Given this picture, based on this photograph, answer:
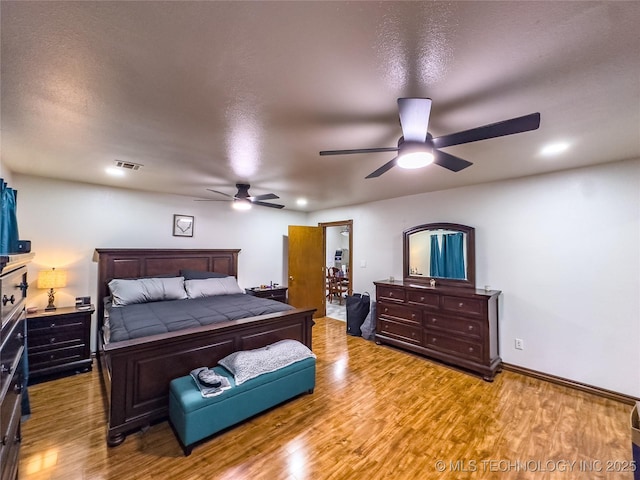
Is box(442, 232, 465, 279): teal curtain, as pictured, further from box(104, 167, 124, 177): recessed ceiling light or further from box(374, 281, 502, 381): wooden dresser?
box(104, 167, 124, 177): recessed ceiling light

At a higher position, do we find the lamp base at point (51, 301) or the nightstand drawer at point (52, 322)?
the lamp base at point (51, 301)

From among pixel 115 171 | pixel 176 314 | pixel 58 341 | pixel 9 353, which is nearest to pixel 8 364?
pixel 9 353

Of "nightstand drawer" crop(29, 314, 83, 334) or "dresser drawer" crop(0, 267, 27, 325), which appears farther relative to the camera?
"nightstand drawer" crop(29, 314, 83, 334)

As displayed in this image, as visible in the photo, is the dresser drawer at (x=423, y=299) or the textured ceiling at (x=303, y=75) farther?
the dresser drawer at (x=423, y=299)

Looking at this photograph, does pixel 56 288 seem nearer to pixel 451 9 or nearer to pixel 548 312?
pixel 451 9

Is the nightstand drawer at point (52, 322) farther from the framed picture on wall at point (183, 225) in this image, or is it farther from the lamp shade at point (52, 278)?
the framed picture on wall at point (183, 225)

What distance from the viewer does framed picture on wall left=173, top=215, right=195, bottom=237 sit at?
4449mm

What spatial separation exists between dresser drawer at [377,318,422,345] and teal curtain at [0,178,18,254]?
4167mm

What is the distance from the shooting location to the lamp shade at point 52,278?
3.14m

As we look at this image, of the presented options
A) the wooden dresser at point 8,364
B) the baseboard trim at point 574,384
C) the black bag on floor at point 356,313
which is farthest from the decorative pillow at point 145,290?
the baseboard trim at point 574,384

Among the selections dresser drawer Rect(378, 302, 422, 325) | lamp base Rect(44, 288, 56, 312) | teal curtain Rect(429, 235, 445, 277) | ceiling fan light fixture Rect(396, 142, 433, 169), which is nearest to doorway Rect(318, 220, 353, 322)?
dresser drawer Rect(378, 302, 422, 325)

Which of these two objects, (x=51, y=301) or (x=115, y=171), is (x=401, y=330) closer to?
(x=115, y=171)

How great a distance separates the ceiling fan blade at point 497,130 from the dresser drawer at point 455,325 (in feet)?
8.09

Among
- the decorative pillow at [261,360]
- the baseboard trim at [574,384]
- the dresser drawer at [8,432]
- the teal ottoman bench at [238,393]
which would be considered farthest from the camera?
the baseboard trim at [574,384]
